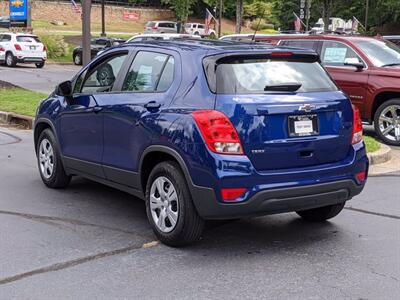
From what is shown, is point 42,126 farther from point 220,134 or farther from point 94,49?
point 94,49

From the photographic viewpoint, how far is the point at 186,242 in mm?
5105

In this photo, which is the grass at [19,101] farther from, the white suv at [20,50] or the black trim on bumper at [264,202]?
the white suv at [20,50]

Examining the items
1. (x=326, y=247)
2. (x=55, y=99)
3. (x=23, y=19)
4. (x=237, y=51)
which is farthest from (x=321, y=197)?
(x=23, y=19)

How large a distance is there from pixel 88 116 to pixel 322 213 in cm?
252

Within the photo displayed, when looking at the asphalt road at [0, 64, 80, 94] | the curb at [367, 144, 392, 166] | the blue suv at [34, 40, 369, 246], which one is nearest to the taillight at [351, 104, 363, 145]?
the blue suv at [34, 40, 369, 246]

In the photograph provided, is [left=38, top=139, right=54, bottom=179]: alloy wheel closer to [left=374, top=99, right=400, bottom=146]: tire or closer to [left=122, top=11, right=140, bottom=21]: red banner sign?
[left=374, top=99, right=400, bottom=146]: tire

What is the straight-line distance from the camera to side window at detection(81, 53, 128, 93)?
6.12m

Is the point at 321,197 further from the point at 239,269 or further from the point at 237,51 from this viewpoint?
the point at 237,51

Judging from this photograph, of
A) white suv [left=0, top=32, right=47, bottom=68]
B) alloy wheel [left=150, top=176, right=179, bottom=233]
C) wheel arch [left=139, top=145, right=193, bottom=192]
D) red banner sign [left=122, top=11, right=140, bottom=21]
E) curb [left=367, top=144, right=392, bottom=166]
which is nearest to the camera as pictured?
wheel arch [left=139, top=145, right=193, bottom=192]

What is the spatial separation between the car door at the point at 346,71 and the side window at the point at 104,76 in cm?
584

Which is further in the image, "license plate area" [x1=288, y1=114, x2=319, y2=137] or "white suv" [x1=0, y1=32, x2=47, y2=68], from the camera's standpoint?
"white suv" [x1=0, y1=32, x2=47, y2=68]

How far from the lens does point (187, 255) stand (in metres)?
5.02

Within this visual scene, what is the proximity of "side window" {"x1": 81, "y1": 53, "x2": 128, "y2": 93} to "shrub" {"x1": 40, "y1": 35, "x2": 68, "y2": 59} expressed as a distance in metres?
30.4

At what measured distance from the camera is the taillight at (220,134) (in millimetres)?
4734
